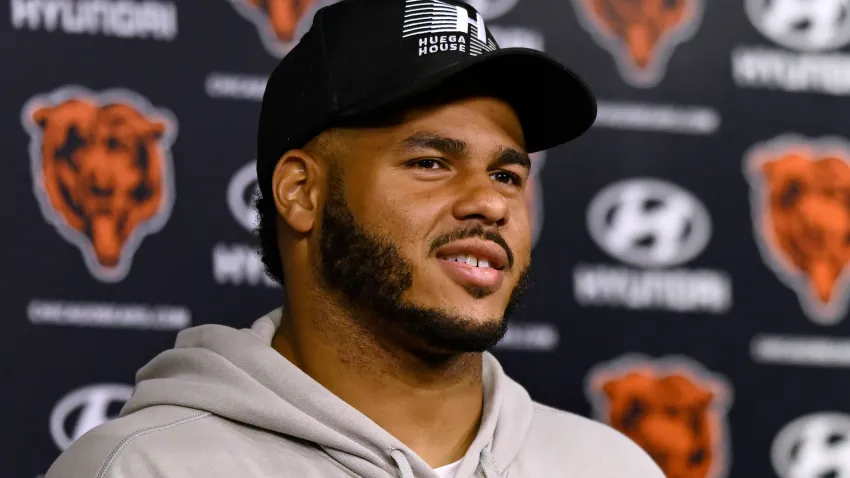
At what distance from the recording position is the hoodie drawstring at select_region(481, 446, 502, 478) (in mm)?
1454

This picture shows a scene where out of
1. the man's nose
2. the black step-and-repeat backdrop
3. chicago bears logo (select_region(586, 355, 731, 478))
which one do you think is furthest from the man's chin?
chicago bears logo (select_region(586, 355, 731, 478))

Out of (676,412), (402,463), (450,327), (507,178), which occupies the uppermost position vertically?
(507,178)

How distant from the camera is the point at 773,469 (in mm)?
2254

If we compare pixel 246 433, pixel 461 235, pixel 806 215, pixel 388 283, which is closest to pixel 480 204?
pixel 461 235

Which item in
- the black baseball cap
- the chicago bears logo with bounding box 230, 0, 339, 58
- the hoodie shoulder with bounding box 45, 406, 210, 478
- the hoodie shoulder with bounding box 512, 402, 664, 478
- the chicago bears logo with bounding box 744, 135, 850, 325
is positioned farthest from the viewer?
the chicago bears logo with bounding box 744, 135, 850, 325

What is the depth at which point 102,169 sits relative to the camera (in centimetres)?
213

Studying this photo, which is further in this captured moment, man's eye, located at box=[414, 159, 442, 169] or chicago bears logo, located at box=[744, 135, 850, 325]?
chicago bears logo, located at box=[744, 135, 850, 325]

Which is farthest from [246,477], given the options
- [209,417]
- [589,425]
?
[589,425]

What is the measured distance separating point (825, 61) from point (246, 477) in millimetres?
1568

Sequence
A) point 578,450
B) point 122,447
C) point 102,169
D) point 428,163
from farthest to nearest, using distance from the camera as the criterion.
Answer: point 102,169 < point 578,450 < point 428,163 < point 122,447

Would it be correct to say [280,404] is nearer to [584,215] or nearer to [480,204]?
[480,204]

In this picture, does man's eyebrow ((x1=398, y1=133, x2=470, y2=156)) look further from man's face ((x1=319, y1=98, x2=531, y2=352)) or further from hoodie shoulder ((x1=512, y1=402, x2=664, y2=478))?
hoodie shoulder ((x1=512, y1=402, x2=664, y2=478))

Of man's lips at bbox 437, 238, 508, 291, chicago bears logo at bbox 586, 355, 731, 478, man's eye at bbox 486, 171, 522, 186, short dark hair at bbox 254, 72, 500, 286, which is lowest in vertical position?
chicago bears logo at bbox 586, 355, 731, 478

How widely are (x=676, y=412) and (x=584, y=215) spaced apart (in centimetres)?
41
